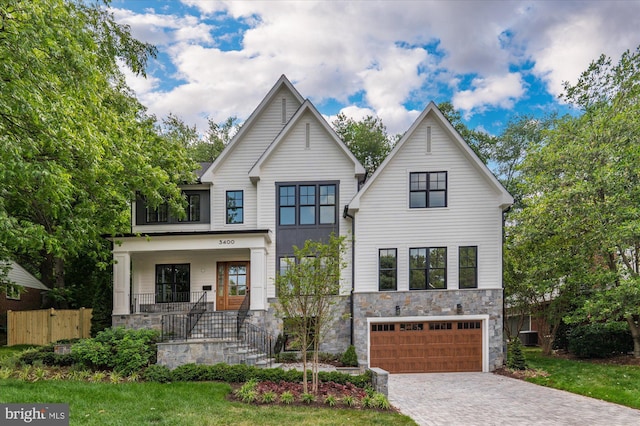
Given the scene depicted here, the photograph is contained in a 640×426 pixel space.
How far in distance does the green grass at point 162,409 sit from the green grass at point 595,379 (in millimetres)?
6243

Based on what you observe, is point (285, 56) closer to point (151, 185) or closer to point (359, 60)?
point (359, 60)

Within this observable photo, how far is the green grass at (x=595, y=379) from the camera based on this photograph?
413 inches

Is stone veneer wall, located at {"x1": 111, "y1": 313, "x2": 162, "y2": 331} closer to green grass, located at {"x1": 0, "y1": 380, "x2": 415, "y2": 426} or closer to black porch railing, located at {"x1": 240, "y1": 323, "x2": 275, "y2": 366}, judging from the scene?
black porch railing, located at {"x1": 240, "y1": 323, "x2": 275, "y2": 366}

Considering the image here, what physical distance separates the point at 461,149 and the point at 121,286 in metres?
13.7

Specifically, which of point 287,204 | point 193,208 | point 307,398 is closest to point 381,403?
point 307,398

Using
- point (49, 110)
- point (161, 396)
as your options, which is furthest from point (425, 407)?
point (49, 110)

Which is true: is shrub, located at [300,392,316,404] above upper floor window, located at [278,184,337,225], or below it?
below

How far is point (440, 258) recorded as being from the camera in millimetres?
15508

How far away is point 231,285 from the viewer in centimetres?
1664

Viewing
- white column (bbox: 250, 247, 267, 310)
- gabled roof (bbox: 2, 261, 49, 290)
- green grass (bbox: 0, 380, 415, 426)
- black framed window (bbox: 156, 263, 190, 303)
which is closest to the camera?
green grass (bbox: 0, 380, 415, 426)

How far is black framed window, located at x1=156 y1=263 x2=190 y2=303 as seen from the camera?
16578mm

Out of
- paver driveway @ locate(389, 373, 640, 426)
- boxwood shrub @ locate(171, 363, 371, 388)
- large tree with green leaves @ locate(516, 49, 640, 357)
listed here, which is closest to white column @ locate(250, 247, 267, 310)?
boxwood shrub @ locate(171, 363, 371, 388)

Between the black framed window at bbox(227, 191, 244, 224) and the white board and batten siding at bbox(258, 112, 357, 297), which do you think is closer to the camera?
the white board and batten siding at bbox(258, 112, 357, 297)

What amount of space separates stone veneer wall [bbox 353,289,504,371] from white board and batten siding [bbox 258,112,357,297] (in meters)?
2.98
